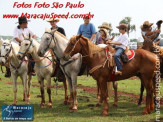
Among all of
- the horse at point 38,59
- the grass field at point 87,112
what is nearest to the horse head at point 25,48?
the horse at point 38,59

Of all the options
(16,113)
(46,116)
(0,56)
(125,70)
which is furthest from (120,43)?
(0,56)

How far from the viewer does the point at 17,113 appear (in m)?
8.13

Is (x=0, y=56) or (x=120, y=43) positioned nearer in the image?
(x=120, y=43)

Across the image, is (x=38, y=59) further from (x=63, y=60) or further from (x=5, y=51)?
(x=5, y=51)

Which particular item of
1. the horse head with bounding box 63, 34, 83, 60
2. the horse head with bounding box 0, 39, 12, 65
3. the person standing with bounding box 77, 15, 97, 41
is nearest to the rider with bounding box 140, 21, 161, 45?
the person standing with bounding box 77, 15, 97, 41

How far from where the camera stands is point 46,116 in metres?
8.54

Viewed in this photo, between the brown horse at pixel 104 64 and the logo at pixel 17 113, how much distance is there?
218 centimetres

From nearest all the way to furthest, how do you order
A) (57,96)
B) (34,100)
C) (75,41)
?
(75,41), (34,100), (57,96)

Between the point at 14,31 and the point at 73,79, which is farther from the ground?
the point at 14,31

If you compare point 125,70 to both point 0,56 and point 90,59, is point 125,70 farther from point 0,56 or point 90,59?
point 0,56

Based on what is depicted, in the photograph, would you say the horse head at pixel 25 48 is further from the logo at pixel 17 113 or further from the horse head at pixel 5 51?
the logo at pixel 17 113

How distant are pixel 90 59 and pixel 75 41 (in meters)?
0.84

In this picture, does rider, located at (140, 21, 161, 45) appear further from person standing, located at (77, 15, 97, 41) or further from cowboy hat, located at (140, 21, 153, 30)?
person standing, located at (77, 15, 97, 41)

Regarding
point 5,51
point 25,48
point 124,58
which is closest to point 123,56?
point 124,58
